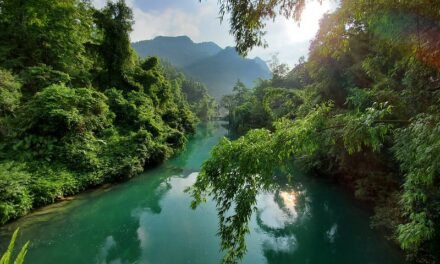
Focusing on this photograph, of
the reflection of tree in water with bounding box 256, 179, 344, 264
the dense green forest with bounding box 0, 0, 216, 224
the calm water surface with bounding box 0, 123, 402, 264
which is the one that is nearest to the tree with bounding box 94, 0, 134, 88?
the dense green forest with bounding box 0, 0, 216, 224

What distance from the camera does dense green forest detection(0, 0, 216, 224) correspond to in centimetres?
1006

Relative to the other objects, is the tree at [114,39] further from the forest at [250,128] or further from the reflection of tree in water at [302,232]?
the reflection of tree in water at [302,232]

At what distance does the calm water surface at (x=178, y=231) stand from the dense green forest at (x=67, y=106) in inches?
43.3

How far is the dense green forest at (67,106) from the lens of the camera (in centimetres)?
1006

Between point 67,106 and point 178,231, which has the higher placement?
point 67,106

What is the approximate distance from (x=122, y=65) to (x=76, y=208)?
47.4ft

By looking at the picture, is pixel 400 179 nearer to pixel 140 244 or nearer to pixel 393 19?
pixel 393 19

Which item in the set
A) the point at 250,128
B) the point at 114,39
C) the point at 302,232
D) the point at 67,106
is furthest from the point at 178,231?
the point at 114,39

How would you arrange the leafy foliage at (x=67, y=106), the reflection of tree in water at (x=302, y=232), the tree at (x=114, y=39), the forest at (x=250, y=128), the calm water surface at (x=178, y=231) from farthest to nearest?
the tree at (x=114, y=39) < the leafy foliage at (x=67, y=106) < the reflection of tree in water at (x=302, y=232) < the calm water surface at (x=178, y=231) < the forest at (x=250, y=128)

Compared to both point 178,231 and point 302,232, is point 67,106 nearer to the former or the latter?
point 178,231

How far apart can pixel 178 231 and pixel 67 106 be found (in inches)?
322

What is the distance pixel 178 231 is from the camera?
883cm

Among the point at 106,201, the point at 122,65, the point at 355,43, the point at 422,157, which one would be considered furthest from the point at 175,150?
the point at 422,157

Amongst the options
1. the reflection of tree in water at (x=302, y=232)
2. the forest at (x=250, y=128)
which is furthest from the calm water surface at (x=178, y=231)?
the forest at (x=250, y=128)
